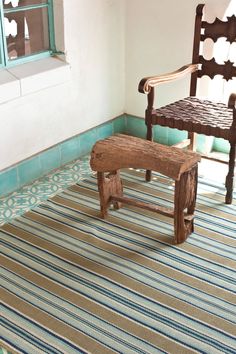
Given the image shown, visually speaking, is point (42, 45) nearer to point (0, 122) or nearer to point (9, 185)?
point (0, 122)

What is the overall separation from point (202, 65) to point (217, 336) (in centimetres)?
181

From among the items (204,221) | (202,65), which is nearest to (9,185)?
(204,221)

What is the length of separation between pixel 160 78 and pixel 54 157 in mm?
856

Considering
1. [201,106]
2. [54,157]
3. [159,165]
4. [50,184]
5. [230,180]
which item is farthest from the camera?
[54,157]

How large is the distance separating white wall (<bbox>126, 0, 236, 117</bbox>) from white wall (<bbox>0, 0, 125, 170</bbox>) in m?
0.09

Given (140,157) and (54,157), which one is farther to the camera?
(54,157)

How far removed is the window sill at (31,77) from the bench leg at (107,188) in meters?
0.68

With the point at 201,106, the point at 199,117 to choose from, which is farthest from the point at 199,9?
the point at 199,117

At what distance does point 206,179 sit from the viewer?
341 centimetres

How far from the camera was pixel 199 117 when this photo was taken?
3107 millimetres

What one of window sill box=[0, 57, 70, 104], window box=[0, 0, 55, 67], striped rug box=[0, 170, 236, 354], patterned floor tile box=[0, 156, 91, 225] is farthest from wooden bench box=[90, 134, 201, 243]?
window box=[0, 0, 55, 67]

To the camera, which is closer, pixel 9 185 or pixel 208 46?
pixel 9 185

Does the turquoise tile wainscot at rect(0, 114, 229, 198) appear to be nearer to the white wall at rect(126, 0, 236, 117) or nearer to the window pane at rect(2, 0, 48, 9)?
the white wall at rect(126, 0, 236, 117)

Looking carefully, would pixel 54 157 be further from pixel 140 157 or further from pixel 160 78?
pixel 140 157
